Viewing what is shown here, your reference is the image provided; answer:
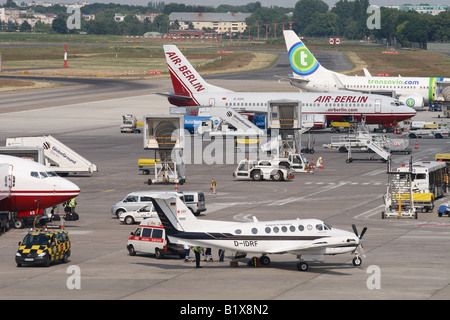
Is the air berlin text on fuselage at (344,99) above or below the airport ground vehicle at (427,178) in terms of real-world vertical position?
above

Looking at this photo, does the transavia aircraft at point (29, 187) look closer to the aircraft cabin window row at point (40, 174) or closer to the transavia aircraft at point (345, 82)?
the aircraft cabin window row at point (40, 174)

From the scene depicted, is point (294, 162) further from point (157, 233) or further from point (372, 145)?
point (157, 233)

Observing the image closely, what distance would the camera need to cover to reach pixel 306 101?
114 meters

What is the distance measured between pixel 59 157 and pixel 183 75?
1512 inches

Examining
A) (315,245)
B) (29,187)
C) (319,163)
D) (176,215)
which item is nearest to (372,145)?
(319,163)

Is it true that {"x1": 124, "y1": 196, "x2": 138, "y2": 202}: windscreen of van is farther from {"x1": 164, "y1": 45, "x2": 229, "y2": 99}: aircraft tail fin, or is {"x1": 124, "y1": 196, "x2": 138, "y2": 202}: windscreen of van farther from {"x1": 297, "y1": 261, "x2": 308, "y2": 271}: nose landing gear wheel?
{"x1": 164, "y1": 45, "x2": 229, "y2": 99}: aircraft tail fin

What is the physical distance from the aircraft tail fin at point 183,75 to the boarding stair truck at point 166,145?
3666 centimetres

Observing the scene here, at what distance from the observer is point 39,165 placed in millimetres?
58188

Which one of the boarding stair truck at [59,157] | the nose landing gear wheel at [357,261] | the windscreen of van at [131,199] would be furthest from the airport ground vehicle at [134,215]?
the boarding stair truck at [59,157]

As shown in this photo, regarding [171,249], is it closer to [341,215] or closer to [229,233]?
[229,233]

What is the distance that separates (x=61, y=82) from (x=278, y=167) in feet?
389

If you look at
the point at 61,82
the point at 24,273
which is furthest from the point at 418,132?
the point at 61,82

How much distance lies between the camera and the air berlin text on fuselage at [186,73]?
11675 centimetres

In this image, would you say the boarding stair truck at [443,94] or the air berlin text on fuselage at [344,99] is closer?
the air berlin text on fuselage at [344,99]
